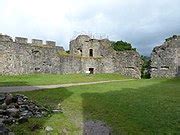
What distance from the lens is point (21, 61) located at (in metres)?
35.7

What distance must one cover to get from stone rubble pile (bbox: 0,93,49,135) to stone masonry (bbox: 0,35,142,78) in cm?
2066

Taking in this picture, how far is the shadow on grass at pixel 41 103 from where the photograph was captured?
1075cm

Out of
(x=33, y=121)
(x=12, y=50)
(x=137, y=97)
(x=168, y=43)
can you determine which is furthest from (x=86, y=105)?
(x=168, y=43)

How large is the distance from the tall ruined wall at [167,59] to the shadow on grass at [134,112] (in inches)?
800

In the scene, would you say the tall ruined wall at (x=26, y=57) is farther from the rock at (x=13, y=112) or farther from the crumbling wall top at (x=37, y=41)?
the rock at (x=13, y=112)

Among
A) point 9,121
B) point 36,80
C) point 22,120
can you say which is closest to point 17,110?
point 22,120

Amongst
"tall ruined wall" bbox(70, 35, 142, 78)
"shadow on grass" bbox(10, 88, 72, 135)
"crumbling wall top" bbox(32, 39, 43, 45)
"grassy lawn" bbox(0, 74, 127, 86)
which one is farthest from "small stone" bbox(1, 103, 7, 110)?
"tall ruined wall" bbox(70, 35, 142, 78)

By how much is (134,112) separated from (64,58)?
87.0 ft

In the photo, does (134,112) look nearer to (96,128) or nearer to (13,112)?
(96,128)

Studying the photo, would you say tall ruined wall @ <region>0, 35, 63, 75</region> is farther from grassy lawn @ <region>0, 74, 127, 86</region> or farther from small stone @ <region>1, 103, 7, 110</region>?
small stone @ <region>1, 103, 7, 110</region>

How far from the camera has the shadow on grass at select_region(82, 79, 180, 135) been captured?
10953 mm

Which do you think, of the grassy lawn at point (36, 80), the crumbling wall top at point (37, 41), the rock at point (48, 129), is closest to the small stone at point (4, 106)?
the rock at point (48, 129)

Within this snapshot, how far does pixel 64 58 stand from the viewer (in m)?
39.4

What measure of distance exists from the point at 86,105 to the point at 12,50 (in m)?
20.8
